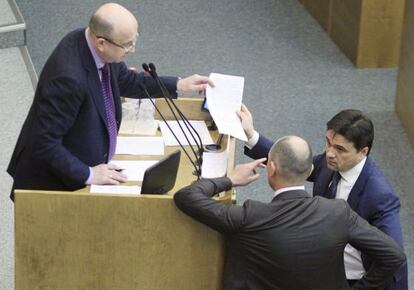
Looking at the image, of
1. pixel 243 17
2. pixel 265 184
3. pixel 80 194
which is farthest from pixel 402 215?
pixel 243 17

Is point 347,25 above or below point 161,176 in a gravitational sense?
above

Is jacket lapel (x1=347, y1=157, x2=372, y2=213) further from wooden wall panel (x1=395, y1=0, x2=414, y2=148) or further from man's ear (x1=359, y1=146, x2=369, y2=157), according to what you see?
wooden wall panel (x1=395, y1=0, x2=414, y2=148)

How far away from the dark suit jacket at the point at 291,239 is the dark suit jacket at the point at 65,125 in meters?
0.57

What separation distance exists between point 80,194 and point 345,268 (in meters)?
0.96

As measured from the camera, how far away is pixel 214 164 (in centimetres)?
359

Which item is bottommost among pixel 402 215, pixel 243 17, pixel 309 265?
pixel 402 215

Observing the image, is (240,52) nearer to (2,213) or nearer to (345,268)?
(2,213)

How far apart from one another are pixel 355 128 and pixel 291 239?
0.58m

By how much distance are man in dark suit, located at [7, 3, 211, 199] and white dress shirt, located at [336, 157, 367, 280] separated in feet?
2.71

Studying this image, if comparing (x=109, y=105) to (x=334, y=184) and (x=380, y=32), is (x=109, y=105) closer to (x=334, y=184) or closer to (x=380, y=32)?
(x=334, y=184)

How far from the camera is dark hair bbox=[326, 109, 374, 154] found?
10.6 feet

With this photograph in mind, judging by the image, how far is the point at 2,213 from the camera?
472cm

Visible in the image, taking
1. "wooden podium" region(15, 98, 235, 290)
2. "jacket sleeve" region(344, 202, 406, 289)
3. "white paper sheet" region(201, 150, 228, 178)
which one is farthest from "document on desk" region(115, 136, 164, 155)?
A: "jacket sleeve" region(344, 202, 406, 289)

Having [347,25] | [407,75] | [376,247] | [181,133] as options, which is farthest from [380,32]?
[376,247]
